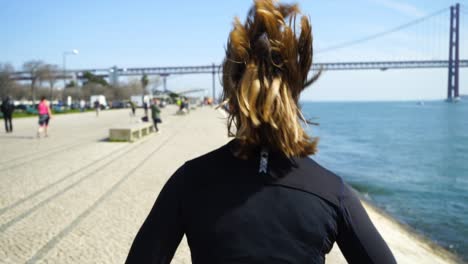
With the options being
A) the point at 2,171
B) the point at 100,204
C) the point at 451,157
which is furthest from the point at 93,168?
the point at 451,157

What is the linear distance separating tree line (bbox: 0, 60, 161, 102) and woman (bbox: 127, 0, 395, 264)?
5430cm

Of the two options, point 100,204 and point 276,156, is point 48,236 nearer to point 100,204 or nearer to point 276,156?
point 100,204

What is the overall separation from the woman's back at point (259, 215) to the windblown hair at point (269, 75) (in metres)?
0.06

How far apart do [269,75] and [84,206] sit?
5.78m

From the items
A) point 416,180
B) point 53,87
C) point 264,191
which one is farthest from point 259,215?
point 53,87

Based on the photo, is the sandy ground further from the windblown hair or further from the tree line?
the tree line

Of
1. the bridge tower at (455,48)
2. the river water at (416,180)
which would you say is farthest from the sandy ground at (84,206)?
the bridge tower at (455,48)

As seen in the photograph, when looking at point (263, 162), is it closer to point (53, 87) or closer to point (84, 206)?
point (84, 206)

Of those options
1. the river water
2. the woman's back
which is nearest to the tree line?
the river water

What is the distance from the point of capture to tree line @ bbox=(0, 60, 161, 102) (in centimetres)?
5390

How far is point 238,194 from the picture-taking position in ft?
4.08

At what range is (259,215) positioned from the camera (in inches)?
48.7

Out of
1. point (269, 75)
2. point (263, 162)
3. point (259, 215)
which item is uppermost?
point (269, 75)

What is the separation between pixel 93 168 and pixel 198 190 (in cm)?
912
